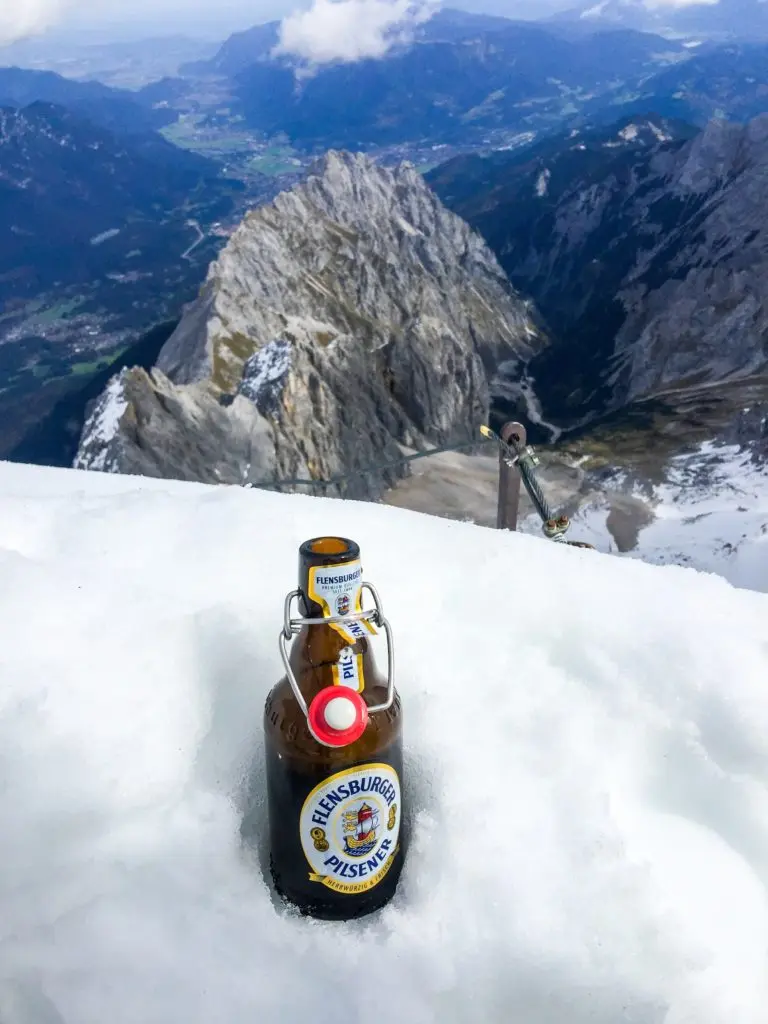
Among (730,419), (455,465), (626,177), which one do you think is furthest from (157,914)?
(626,177)

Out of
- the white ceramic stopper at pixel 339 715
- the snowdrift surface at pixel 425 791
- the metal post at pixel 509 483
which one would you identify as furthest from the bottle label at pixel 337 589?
the metal post at pixel 509 483

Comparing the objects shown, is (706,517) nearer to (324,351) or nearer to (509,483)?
(324,351)

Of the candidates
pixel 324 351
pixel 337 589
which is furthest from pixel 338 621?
pixel 324 351

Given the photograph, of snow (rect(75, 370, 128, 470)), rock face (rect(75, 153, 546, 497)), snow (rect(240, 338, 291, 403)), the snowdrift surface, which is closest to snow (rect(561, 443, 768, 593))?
rock face (rect(75, 153, 546, 497))

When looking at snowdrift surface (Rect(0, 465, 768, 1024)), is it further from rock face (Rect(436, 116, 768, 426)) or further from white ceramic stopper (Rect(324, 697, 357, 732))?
rock face (Rect(436, 116, 768, 426))

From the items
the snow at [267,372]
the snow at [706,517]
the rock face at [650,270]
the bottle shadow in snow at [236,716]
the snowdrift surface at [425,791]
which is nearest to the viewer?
the snowdrift surface at [425,791]

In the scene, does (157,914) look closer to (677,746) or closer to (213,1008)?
(213,1008)

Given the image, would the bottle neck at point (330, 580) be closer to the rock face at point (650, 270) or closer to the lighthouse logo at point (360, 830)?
the lighthouse logo at point (360, 830)
